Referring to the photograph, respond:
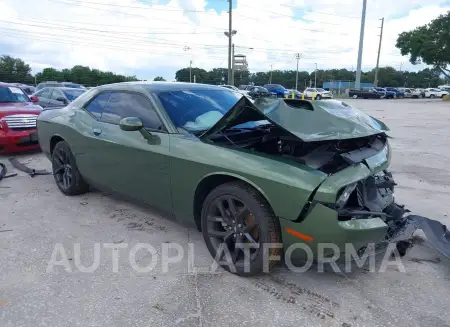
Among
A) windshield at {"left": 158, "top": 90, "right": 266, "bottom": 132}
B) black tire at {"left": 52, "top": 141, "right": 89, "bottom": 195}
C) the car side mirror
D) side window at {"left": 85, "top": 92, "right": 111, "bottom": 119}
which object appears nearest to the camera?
the car side mirror

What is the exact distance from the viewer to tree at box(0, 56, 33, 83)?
163 ft

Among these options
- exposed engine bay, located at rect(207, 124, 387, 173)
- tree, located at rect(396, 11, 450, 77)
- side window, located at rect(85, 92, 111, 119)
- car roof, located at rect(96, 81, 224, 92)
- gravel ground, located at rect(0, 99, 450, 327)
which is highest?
tree, located at rect(396, 11, 450, 77)

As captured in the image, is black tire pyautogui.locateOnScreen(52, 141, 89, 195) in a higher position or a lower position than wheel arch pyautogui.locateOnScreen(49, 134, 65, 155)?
lower

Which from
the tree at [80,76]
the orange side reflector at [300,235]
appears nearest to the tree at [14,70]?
the tree at [80,76]

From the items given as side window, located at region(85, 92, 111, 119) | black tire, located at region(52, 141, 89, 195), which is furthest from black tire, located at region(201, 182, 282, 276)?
black tire, located at region(52, 141, 89, 195)

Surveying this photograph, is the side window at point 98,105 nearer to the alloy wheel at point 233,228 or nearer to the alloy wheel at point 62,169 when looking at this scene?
the alloy wheel at point 62,169

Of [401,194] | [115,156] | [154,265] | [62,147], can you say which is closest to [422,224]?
[401,194]

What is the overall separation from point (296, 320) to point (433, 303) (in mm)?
1013

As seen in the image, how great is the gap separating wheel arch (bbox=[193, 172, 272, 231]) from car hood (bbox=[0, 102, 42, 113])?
19.1ft

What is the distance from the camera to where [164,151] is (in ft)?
10.5

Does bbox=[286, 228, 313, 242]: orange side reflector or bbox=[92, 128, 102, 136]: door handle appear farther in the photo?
bbox=[92, 128, 102, 136]: door handle

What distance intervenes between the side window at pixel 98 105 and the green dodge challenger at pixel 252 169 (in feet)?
0.29

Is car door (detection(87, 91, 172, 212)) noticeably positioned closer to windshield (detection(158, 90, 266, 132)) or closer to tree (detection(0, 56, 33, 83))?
windshield (detection(158, 90, 266, 132))

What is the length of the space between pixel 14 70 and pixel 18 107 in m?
55.0
